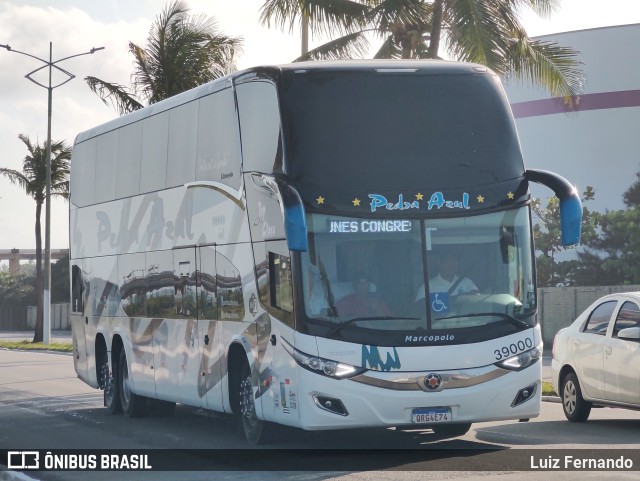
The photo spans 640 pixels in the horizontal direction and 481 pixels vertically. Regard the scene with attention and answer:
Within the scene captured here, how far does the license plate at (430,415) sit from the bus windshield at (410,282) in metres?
0.64

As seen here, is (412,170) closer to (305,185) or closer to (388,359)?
(305,185)

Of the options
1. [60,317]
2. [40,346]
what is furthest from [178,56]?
[60,317]

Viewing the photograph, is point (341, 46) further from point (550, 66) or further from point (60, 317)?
point (60, 317)

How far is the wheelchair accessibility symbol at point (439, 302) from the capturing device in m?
12.6

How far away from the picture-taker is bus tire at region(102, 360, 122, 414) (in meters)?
19.5

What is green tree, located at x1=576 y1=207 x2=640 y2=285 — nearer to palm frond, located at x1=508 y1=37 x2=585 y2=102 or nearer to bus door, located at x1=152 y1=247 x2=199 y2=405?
palm frond, located at x1=508 y1=37 x2=585 y2=102

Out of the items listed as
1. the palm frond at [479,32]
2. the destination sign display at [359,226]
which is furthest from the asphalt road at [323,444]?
the palm frond at [479,32]

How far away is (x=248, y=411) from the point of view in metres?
14.2

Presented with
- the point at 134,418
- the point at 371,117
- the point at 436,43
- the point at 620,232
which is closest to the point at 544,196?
the point at 620,232

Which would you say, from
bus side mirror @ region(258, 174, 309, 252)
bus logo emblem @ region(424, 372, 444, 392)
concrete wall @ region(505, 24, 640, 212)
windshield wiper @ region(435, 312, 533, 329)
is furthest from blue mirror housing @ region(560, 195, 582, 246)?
concrete wall @ region(505, 24, 640, 212)

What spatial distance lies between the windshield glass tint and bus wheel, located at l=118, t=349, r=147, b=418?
711cm

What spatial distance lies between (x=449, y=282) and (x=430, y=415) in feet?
4.28

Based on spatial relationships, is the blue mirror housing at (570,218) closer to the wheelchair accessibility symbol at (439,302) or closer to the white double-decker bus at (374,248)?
the white double-decker bus at (374,248)

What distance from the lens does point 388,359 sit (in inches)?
485
